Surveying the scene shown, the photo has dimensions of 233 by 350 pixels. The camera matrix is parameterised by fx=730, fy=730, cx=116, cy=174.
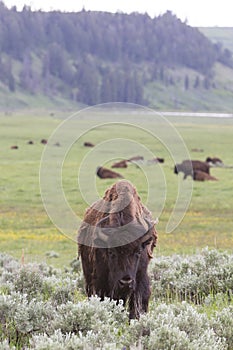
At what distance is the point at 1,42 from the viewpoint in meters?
165

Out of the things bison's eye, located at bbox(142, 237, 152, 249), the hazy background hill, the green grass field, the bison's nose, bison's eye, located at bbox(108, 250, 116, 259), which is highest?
the hazy background hill

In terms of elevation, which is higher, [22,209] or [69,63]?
[69,63]

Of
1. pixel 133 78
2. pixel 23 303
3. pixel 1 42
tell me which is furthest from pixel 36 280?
pixel 1 42

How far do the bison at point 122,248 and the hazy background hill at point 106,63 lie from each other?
136 m

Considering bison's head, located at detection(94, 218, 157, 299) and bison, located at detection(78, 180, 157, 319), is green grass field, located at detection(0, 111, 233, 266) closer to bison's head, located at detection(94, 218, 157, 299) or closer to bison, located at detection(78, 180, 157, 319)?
bison, located at detection(78, 180, 157, 319)

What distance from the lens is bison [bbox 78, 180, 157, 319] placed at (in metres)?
7.84

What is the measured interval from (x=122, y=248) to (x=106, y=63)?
172966 millimetres

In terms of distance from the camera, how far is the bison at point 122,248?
25.7ft

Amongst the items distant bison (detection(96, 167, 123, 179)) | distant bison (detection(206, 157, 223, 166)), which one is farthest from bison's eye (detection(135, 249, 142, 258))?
distant bison (detection(206, 157, 223, 166))

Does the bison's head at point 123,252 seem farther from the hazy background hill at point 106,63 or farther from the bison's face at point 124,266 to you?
the hazy background hill at point 106,63

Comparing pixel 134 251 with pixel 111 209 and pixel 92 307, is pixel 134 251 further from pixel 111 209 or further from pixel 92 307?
pixel 92 307

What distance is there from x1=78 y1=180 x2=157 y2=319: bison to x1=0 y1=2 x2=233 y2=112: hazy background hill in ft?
448

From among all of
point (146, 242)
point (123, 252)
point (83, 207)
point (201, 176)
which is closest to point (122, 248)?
point (123, 252)

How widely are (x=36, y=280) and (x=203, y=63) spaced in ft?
603
